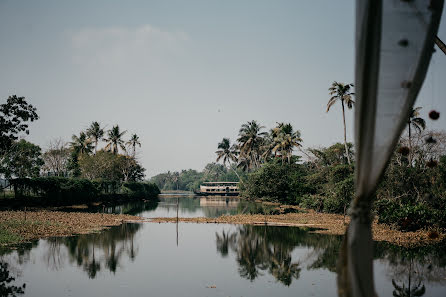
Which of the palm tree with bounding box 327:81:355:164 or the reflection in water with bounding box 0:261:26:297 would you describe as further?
the palm tree with bounding box 327:81:355:164

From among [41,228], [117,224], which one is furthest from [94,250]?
[117,224]

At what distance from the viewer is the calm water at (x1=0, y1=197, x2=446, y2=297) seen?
9.50m

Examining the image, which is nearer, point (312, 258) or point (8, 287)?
point (8, 287)

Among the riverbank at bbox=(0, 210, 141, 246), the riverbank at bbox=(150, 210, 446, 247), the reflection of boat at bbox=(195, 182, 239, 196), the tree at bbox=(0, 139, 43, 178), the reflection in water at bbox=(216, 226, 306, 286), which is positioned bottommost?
the reflection in water at bbox=(216, 226, 306, 286)

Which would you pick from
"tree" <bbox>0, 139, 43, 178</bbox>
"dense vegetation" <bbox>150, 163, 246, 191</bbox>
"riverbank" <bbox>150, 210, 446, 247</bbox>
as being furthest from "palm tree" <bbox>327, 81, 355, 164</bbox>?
"dense vegetation" <bbox>150, 163, 246, 191</bbox>

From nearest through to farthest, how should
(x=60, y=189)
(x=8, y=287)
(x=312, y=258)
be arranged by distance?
(x=8, y=287), (x=312, y=258), (x=60, y=189)

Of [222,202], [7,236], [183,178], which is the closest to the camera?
[7,236]

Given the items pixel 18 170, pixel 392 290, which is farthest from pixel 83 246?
pixel 18 170

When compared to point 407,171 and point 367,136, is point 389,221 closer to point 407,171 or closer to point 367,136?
point 407,171

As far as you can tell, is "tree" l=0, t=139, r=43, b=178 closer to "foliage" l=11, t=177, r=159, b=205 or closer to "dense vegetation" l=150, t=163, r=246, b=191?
"foliage" l=11, t=177, r=159, b=205

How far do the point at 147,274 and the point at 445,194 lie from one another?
14.6m

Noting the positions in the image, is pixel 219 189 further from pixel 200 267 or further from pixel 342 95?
pixel 200 267

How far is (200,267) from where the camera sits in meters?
12.6

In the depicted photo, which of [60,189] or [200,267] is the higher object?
[60,189]
